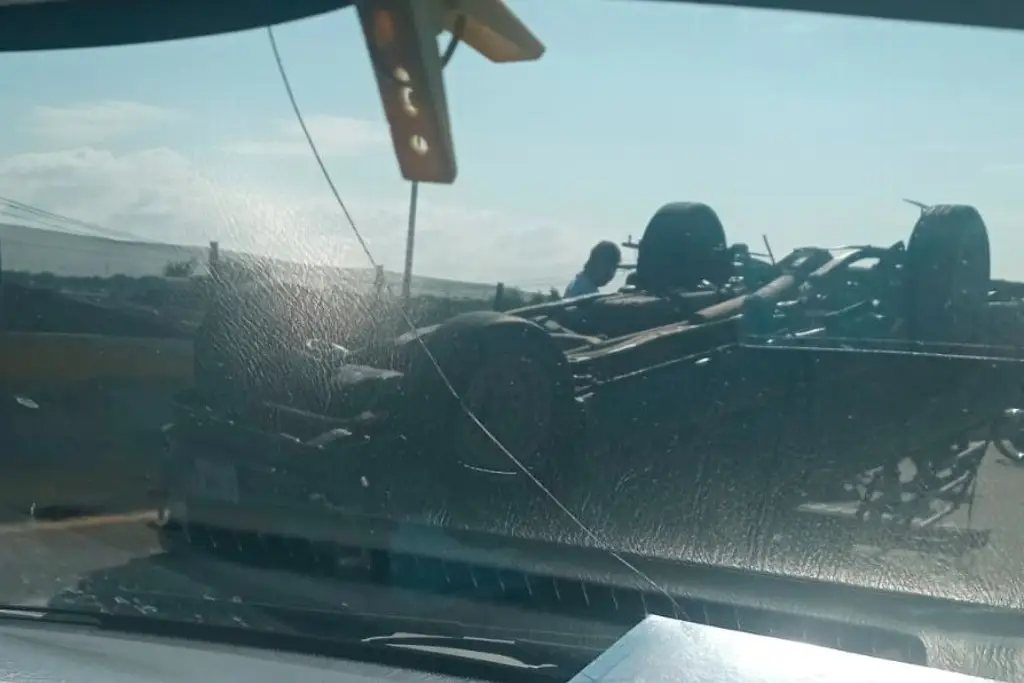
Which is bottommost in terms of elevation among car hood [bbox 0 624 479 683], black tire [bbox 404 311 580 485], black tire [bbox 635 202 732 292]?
car hood [bbox 0 624 479 683]

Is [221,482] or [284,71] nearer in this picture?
[284,71]

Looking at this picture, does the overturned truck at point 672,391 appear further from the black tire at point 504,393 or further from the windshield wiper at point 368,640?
the windshield wiper at point 368,640

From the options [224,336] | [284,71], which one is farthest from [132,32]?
[224,336]

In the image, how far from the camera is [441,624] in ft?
11.6

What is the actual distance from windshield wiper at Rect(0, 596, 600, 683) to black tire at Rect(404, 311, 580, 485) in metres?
0.54

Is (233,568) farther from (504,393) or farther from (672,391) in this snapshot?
(672,391)

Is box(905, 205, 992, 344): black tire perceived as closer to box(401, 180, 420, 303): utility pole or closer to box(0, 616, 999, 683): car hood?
box(0, 616, 999, 683): car hood

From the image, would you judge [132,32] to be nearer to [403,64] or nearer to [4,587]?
[403,64]

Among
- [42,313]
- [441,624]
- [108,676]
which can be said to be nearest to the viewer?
[108,676]

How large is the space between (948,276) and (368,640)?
6.05 ft

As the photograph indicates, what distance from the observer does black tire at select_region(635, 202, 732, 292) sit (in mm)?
3467

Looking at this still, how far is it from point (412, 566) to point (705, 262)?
1308mm

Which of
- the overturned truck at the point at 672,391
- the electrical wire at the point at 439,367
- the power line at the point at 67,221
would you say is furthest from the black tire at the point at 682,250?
the power line at the point at 67,221

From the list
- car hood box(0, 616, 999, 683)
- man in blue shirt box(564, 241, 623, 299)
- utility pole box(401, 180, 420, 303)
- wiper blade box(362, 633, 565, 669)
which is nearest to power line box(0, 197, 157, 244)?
utility pole box(401, 180, 420, 303)
